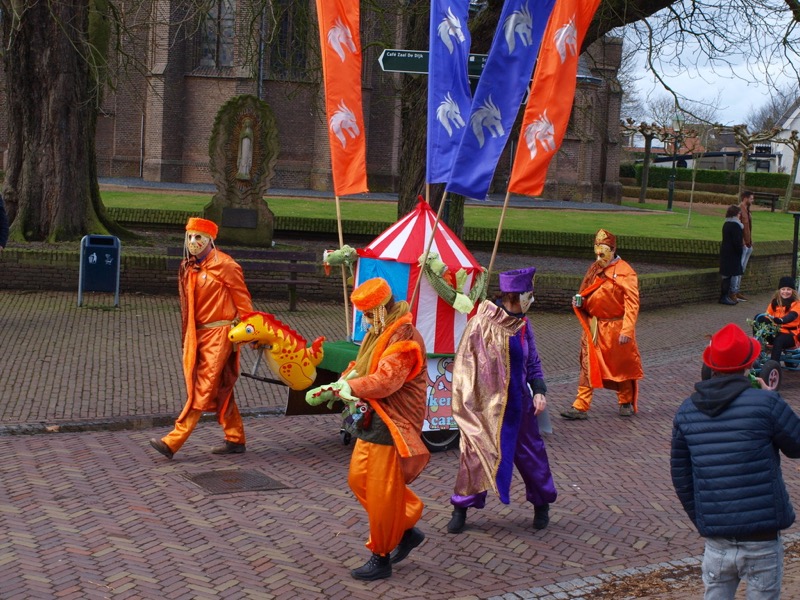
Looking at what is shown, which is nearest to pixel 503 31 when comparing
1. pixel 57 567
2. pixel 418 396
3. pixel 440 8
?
pixel 440 8

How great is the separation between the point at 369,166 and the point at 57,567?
36911mm

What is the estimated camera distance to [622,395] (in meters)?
10.3

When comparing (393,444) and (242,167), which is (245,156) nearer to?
(242,167)

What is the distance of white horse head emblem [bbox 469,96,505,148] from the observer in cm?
804

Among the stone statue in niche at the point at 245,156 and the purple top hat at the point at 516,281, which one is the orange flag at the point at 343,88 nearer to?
the purple top hat at the point at 516,281

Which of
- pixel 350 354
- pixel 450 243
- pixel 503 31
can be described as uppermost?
pixel 503 31

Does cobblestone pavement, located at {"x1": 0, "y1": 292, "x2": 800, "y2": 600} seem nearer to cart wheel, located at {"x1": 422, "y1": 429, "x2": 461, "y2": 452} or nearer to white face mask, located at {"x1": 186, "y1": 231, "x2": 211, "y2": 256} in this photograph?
cart wheel, located at {"x1": 422, "y1": 429, "x2": 461, "y2": 452}

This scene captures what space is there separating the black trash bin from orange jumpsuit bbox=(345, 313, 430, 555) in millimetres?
9317

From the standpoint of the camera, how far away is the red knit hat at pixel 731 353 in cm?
445

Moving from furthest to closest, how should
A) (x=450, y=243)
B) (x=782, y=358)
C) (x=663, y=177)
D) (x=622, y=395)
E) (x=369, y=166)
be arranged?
(x=663, y=177), (x=369, y=166), (x=782, y=358), (x=622, y=395), (x=450, y=243)

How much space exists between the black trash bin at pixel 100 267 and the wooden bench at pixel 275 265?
742mm

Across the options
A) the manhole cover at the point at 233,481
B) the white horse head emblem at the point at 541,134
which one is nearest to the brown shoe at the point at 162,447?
the manhole cover at the point at 233,481

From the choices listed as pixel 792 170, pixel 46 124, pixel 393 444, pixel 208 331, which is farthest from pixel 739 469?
pixel 792 170

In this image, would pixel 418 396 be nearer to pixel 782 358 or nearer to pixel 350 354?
pixel 350 354
